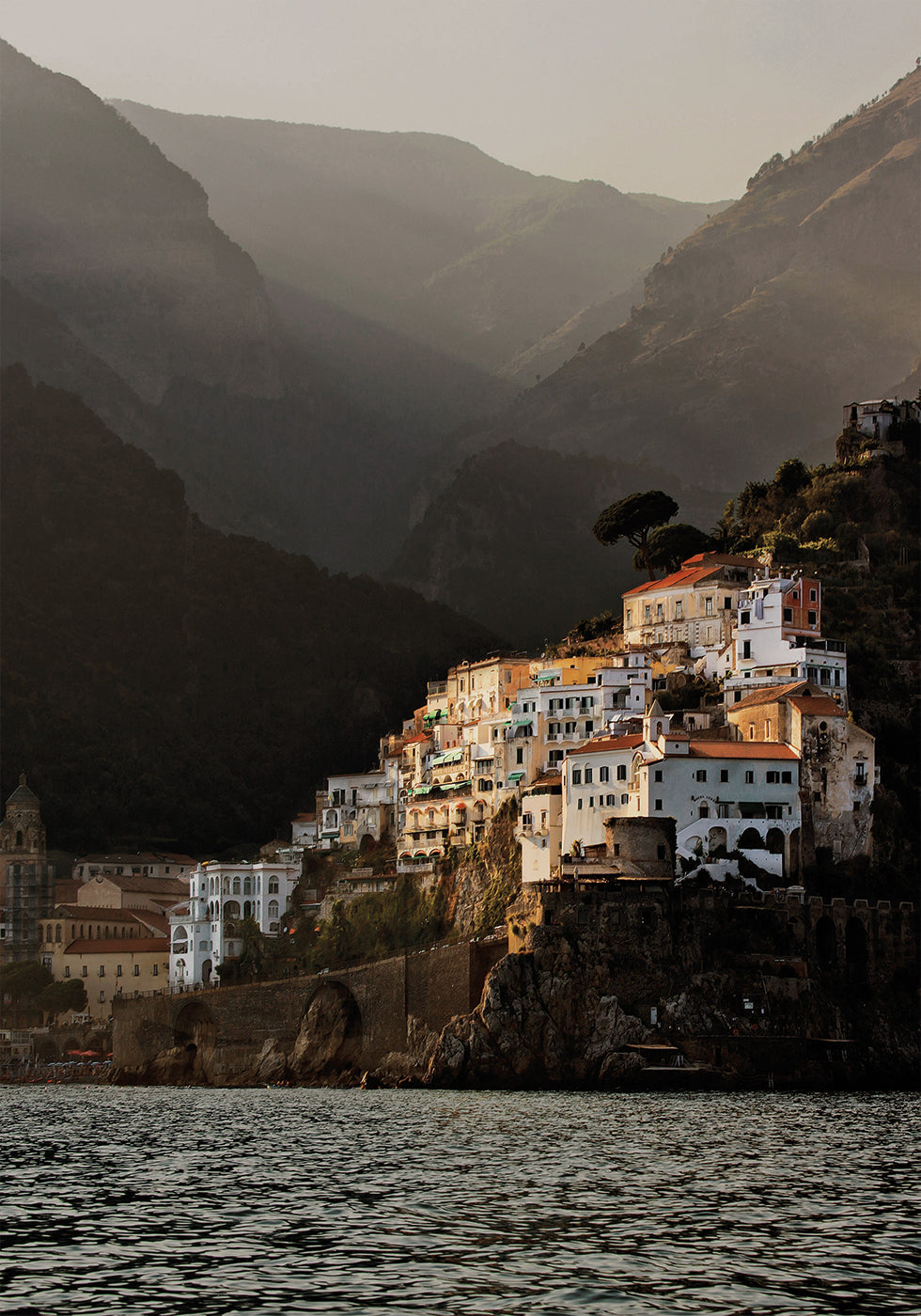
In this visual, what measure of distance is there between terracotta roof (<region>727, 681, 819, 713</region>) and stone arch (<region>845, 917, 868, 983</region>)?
41.5ft

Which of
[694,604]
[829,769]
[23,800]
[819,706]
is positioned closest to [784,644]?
[819,706]

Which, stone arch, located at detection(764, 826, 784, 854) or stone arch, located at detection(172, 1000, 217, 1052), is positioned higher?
stone arch, located at detection(764, 826, 784, 854)

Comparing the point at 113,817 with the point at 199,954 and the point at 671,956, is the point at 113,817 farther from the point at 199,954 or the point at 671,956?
the point at 671,956

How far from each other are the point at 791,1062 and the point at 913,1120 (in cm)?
1725

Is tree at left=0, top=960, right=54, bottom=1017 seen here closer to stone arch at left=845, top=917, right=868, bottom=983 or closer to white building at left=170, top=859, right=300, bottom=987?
white building at left=170, top=859, right=300, bottom=987

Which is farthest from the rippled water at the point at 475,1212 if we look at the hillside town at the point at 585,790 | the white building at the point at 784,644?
the white building at the point at 784,644

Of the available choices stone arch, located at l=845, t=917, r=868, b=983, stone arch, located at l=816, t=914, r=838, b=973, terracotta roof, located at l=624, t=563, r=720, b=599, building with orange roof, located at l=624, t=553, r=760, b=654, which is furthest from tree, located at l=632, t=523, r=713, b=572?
stone arch, located at l=816, t=914, r=838, b=973

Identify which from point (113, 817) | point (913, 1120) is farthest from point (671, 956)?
point (113, 817)

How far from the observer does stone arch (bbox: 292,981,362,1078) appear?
10162 cm

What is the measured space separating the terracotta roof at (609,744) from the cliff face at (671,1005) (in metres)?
11.0

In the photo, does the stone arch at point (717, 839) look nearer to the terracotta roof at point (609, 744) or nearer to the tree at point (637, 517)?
the terracotta roof at point (609, 744)

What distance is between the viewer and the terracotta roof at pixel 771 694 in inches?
4072

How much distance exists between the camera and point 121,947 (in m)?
129

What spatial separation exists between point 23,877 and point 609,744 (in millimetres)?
52492
